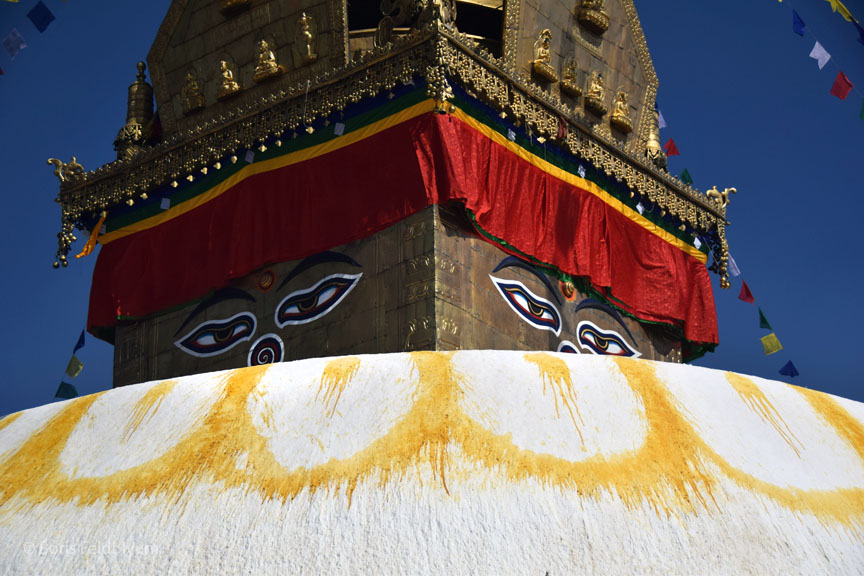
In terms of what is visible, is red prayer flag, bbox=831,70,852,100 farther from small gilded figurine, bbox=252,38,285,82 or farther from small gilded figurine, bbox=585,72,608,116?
small gilded figurine, bbox=252,38,285,82

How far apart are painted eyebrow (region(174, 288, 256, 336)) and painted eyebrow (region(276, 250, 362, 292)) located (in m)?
0.58

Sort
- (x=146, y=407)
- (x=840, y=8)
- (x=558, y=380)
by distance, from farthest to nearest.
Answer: (x=840, y=8) < (x=146, y=407) < (x=558, y=380)

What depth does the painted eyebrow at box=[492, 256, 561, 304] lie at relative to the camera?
48.2 ft

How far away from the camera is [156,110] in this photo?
18266 millimetres

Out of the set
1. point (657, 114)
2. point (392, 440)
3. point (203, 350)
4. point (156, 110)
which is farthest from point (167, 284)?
point (392, 440)

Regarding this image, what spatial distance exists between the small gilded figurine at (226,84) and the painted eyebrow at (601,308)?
549 cm

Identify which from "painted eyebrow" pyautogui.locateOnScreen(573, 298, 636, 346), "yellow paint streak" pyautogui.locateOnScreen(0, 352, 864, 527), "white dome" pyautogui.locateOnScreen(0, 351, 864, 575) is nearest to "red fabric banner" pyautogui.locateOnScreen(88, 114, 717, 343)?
"painted eyebrow" pyautogui.locateOnScreen(573, 298, 636, 346)

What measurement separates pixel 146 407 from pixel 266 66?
9.56 m

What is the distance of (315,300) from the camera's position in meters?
14.7

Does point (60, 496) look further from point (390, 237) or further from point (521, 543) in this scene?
point (390, 237)

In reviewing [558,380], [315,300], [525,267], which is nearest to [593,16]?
[525,267]

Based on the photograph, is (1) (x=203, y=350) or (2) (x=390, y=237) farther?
(1) (x=203, y=350)

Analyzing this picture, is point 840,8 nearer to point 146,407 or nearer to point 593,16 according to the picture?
point 593,16

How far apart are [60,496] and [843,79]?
12760 millimetres
